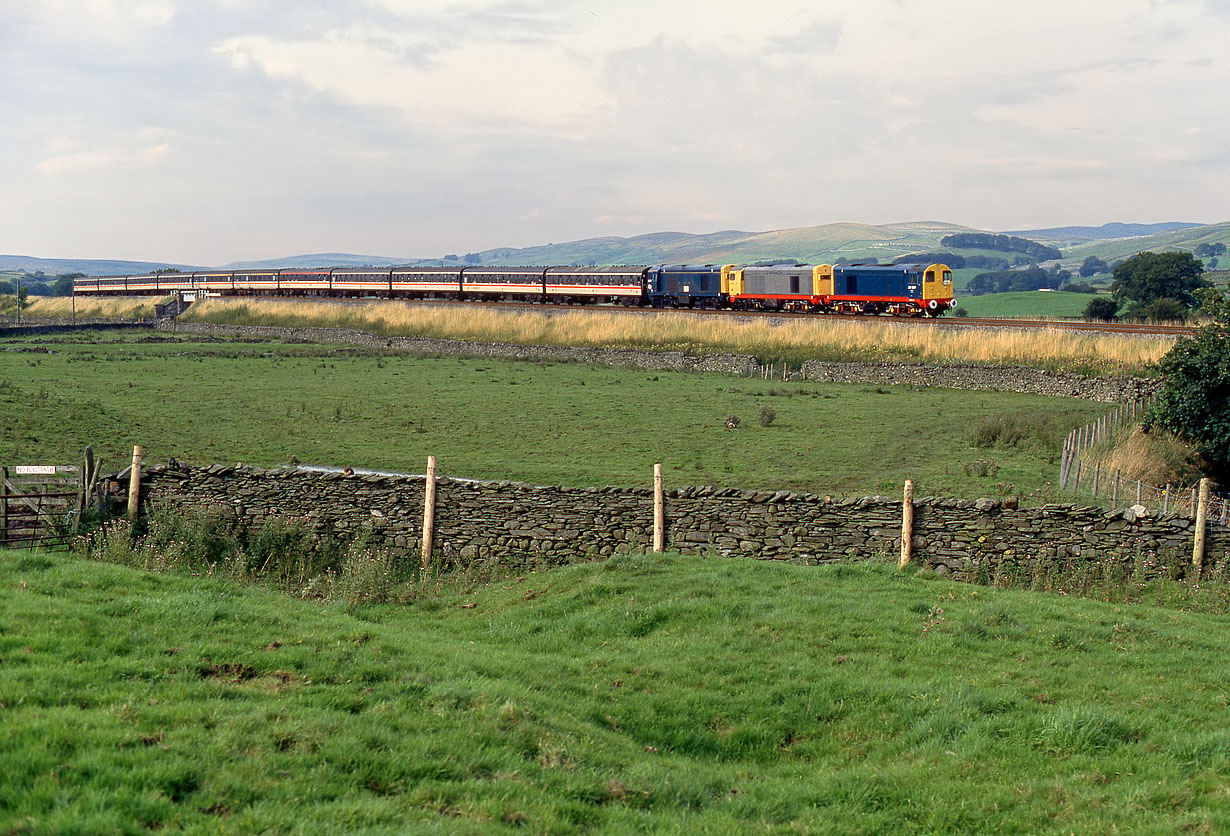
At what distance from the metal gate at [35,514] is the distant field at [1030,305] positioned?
100 metres

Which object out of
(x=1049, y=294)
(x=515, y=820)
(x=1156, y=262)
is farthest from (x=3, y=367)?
(x=1049, y=294)

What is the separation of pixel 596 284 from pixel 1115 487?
68.2m

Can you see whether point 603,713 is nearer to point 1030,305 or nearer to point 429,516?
point 429,516

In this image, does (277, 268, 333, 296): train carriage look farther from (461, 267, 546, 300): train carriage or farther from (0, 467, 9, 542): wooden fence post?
(0, 467, 9, 542): wooden fence post

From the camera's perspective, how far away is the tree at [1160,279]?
279 feet

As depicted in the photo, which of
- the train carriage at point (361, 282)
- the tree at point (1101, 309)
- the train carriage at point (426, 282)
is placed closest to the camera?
the tree at point (1101, 309)

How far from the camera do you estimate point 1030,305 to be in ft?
419

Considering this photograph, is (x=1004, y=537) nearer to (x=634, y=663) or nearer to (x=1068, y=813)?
(x=634, y=663)

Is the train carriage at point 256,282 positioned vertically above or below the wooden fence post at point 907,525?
above

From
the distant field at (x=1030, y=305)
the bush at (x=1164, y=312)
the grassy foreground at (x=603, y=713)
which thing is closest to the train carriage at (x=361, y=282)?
the distant field at (x=1030, y=305)

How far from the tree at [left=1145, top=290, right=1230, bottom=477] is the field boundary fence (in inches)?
58.0

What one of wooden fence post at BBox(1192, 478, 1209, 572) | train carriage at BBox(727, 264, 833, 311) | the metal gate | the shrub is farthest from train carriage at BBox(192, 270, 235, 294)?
wooden fence post at BBox(1192, 478, 1209, 572)

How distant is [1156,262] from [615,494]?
284 feet

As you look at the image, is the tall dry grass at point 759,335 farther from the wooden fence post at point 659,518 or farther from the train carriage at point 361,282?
the wooden fence post at point 659,518
